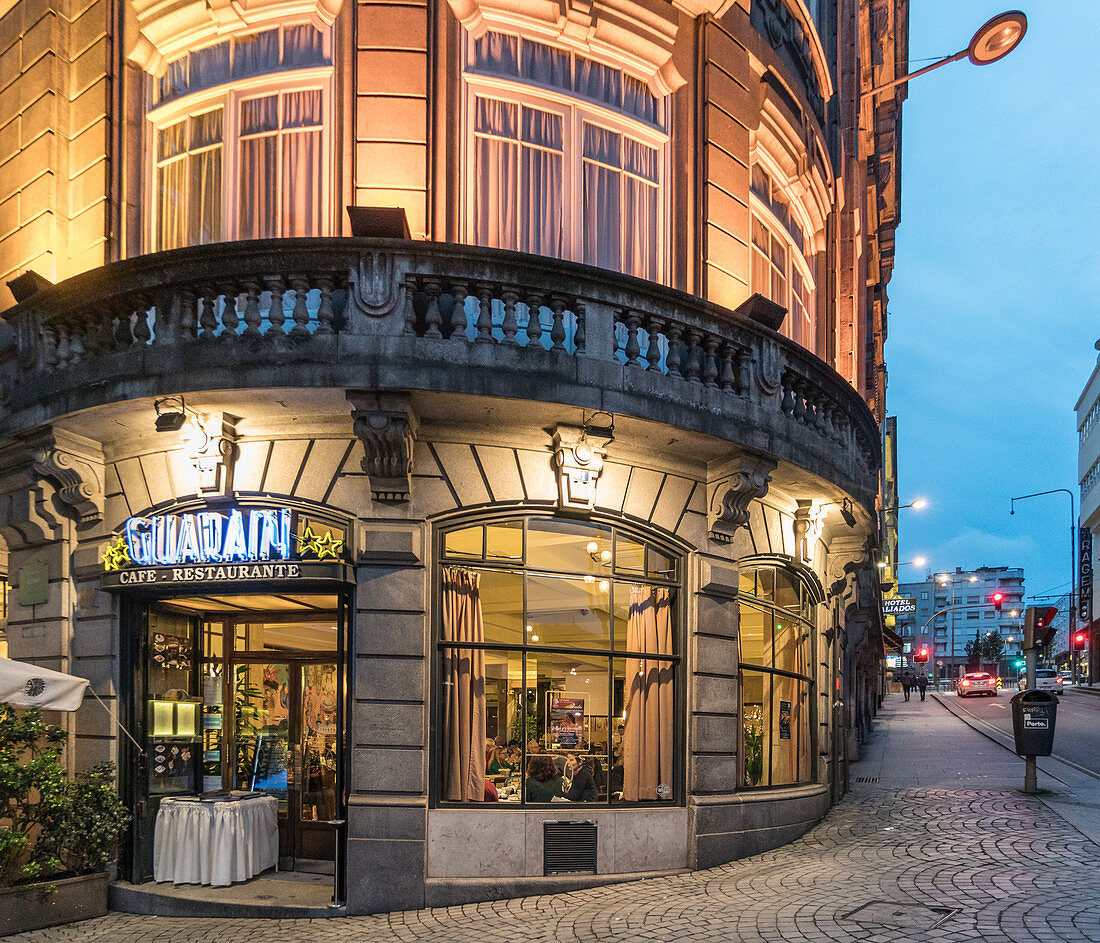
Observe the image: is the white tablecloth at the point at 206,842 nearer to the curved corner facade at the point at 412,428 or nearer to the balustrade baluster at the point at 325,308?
the curved corner facade at the point at 412,428

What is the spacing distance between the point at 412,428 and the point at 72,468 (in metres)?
3.95

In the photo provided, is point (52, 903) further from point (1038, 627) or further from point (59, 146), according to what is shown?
point (1038, 627)

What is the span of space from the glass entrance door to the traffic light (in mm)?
12641

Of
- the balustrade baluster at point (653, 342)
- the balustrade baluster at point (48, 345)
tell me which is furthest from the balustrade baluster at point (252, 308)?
the balustrade baluster at point (653, 342)

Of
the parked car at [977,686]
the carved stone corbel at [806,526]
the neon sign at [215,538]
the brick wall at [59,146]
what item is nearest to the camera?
the neon sign at [215,538]

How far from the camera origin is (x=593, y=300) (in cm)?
1041

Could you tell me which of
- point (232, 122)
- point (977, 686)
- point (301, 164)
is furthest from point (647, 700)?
point (977, 686)

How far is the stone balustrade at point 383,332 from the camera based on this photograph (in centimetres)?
973

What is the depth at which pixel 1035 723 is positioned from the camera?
16.5 meters

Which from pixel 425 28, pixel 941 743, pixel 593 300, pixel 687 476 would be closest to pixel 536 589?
pixel 687 476

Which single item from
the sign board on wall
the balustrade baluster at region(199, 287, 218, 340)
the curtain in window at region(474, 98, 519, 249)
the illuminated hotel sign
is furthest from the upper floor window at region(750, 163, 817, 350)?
the sign board on wall

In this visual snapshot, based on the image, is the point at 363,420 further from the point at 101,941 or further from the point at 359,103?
the point at 101,941

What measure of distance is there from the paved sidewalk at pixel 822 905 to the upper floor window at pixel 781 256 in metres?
6.69

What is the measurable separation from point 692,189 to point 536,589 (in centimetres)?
512
